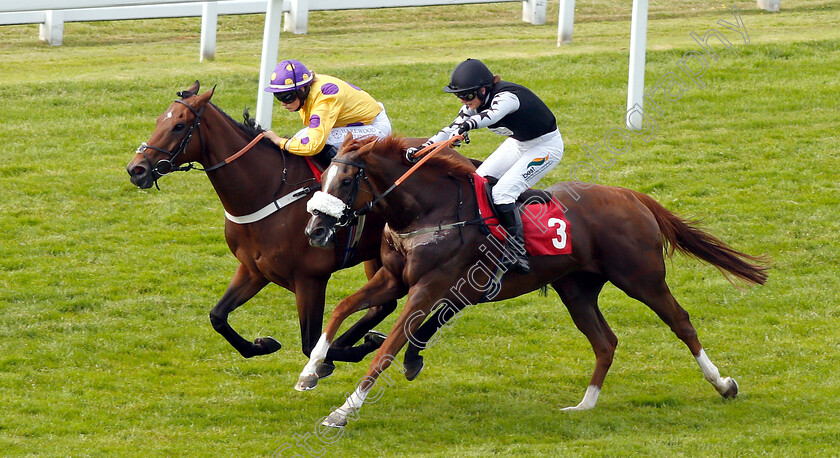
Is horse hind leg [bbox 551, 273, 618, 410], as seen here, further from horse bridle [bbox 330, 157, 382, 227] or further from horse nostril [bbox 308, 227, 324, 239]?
horse nostril [bbox 308, 227, 324, 239]

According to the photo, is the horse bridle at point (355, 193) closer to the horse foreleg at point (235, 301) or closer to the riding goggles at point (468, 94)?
the riding goggles at point (468, 94)

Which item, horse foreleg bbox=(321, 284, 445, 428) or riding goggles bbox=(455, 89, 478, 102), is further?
riding goggles bbox=(455, 89, 478, 102)

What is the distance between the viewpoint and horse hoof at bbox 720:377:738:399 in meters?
7.35

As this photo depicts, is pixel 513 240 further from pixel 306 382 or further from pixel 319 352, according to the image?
pixel 306 382

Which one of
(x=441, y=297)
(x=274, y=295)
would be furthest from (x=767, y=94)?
(x=441, y=297)

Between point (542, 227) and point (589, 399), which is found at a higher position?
point (542, 227)

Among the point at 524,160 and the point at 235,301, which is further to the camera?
the point at 235,301

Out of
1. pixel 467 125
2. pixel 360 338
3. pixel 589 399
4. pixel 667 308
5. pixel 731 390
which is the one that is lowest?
pixel 589 399

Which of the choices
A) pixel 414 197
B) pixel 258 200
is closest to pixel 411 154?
pixel 414 197

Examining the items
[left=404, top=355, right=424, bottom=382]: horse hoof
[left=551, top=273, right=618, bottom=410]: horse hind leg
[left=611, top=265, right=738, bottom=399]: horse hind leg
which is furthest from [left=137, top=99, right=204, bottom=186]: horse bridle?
[left=611, top=265, right=738, bottom=399]: horse hind leg

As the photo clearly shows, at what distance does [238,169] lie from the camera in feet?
22.7

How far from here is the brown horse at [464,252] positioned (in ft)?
20.7

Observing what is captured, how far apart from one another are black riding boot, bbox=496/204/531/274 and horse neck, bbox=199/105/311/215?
149 cm

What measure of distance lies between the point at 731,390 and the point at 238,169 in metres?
3.82
